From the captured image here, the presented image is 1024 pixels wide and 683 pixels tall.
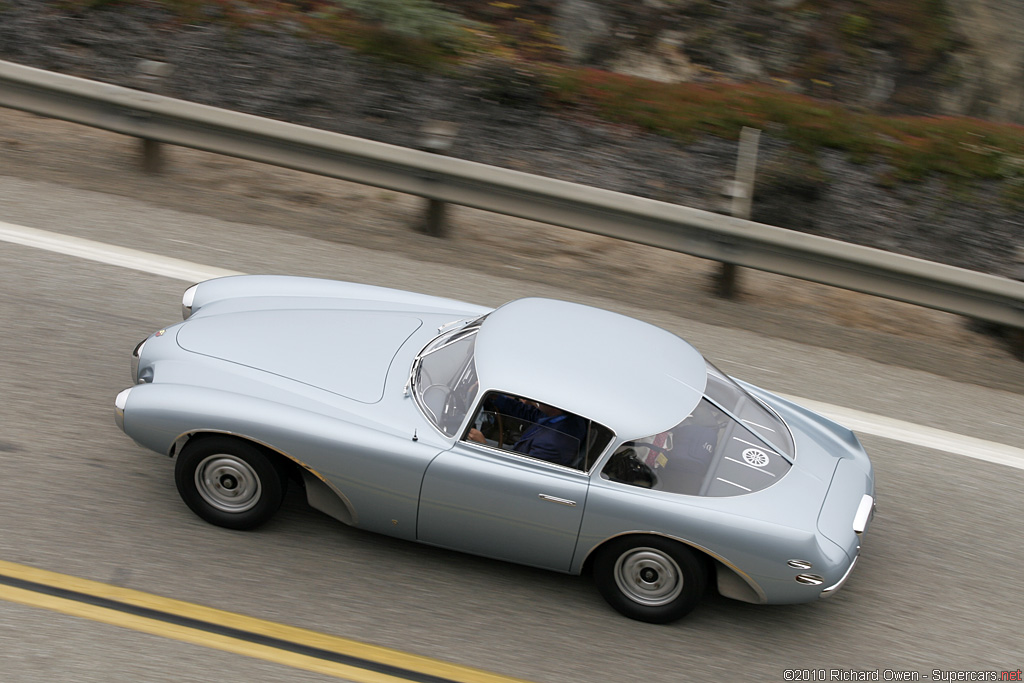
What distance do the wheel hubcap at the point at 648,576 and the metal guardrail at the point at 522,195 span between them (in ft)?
11.5

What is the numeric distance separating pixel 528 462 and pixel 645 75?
305 inches

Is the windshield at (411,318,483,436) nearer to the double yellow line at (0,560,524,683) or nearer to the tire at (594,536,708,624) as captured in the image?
the tire at (594,536,708,624)

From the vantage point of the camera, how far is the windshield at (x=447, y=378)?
4.67 meters

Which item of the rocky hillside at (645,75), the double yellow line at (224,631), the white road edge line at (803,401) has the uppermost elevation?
the rocky hillside at (645,75)

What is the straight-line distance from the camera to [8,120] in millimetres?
8969

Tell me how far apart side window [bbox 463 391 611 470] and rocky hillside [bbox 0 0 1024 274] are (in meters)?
5.12

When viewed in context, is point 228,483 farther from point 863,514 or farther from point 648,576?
point 863,514

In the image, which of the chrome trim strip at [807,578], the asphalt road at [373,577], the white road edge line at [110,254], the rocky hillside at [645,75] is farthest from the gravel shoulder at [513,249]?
the chrome trim strip at [807,578]

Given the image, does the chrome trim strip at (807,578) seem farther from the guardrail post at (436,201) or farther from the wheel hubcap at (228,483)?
the guardrail post at (436,201)

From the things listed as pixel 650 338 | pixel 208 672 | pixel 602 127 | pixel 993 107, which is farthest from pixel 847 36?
pixel 208 672

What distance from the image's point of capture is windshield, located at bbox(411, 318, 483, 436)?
4.67 meters

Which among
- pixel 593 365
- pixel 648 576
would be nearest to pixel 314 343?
pixel 593 365

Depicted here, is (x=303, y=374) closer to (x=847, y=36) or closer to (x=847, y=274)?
(x=847, y=274)

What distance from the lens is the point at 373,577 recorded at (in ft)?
15.4
